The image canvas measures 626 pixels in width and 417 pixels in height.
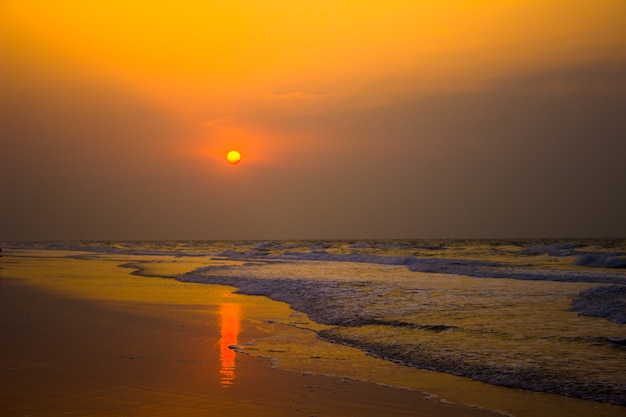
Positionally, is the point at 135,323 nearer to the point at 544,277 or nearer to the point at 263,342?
the point at 263,342

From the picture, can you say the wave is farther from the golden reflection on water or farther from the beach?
the golden reflection on water

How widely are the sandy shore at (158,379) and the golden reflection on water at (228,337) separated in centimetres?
2

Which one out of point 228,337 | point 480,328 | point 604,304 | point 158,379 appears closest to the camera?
point 158,379

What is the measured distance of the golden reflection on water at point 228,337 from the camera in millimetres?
8531

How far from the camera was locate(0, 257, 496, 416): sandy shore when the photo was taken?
6.93m

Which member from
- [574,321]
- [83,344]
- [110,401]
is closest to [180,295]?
[83,344]

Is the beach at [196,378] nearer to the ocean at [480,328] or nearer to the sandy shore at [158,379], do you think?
the sandy shore at [158,379]

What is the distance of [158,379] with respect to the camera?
323 inches

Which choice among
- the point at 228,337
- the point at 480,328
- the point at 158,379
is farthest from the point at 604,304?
the point at 158,379

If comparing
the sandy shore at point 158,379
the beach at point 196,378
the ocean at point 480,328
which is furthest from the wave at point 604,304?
the sandy shore at point 158,379

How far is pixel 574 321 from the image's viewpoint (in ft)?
42.9

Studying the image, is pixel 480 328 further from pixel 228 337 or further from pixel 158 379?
pixel 158 379

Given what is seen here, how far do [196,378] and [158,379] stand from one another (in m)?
0.47

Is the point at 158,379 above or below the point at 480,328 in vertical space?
below
